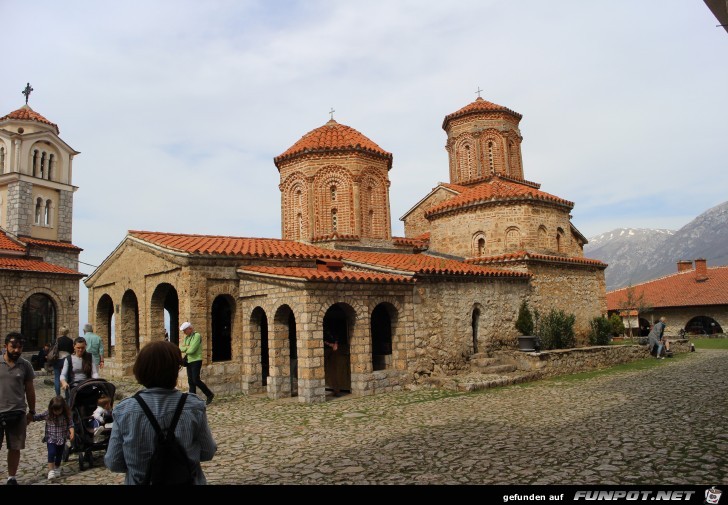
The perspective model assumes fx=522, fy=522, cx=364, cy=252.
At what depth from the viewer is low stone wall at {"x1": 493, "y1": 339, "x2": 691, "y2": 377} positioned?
14398 millimetres

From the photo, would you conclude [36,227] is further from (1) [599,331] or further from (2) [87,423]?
(1) [599,331]

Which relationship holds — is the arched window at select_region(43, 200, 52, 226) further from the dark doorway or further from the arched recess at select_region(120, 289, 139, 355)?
the dark doorway

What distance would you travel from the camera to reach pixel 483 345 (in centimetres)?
1528

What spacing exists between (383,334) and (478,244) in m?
6.38

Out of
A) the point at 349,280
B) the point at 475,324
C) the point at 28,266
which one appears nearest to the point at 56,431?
the point at 349,280

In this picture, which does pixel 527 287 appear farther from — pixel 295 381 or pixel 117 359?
pixel 117 359

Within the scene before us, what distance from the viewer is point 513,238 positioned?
59.6 ft

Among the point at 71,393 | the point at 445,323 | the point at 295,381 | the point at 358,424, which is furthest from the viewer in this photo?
the point at 445,323

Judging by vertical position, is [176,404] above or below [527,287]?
below

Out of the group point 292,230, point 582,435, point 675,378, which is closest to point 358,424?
point 582,435

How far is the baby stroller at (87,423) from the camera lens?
655 cm

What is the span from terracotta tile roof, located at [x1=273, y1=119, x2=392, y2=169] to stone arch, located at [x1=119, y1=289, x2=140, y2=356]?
699 cm

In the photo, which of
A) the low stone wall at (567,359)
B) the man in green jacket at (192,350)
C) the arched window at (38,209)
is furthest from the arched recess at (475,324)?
the arched window at (38,209)
